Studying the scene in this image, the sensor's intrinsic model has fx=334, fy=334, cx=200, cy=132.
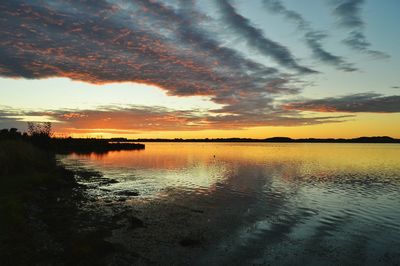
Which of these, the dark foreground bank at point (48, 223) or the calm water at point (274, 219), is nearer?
the dark foreground bank at point (48, 223)

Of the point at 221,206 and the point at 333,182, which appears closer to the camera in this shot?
the point at 221,206

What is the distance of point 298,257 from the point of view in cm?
1703

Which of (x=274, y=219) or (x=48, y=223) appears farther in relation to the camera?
(x=274, y=219)

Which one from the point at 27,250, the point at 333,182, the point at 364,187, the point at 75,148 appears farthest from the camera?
the point at 75,148

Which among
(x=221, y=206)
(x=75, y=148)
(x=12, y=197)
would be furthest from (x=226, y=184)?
(x=75, y=148)

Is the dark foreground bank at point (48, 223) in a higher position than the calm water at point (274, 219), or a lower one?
higher

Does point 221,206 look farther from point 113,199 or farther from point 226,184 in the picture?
point 226,184

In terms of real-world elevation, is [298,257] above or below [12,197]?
below

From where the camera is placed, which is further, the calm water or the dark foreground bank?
the calm water

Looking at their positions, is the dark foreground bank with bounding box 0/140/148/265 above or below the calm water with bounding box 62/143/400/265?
above

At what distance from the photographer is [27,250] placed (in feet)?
49.0

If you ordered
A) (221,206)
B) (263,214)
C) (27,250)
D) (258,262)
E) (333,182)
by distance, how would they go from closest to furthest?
(27,250)
(258,262)
(263,214)
(221,206)
(333,182)

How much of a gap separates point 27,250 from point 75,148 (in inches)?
4938

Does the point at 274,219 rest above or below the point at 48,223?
below
